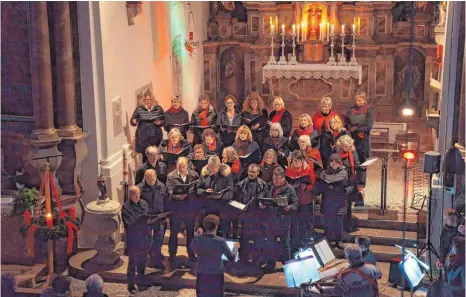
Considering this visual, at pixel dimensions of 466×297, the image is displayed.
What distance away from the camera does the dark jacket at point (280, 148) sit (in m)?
12.8

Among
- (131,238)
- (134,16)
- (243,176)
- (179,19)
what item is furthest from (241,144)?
(179,19)

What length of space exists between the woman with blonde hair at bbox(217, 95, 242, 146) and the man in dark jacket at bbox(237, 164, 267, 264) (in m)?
1.51

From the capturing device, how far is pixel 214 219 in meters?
10.2

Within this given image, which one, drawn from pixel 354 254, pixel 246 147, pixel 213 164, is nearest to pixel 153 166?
pixel 213 164

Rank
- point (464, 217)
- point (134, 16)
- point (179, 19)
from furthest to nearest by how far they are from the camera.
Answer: point (179, 19) < point (134, 16) < point (464, 217)

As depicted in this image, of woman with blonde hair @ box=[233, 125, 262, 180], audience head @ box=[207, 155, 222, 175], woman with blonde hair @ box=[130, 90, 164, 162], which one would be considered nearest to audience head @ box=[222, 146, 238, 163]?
audience head @ box=[207, 155, 222, 175]

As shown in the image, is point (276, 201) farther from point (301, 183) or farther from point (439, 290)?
point (439, 290)

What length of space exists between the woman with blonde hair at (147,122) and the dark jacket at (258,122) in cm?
132

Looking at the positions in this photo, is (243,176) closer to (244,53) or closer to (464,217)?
(464,217)

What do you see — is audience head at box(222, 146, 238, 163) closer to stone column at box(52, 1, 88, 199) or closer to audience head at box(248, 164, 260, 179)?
audience head at box(248, 164, 260, 179)

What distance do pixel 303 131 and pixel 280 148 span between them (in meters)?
0.40

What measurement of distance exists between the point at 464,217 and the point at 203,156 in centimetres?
359

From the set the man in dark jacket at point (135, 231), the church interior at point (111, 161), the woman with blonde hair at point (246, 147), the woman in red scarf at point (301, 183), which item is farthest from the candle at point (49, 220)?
the woman in red scarf at point (301, 183)

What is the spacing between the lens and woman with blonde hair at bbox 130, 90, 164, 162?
13766mm
